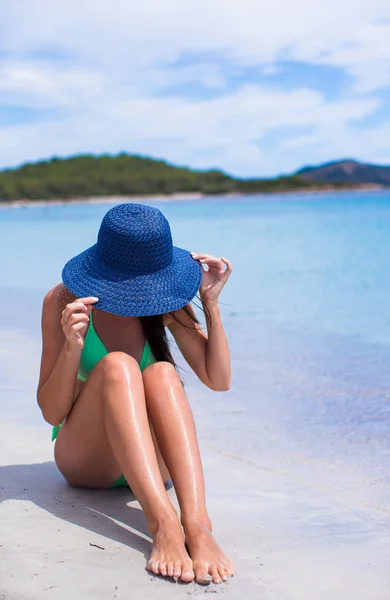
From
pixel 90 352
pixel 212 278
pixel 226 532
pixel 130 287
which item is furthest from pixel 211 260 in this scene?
pixel 226 532

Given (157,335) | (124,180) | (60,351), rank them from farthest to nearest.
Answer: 1. (124,180)
2. (157,335)
3. (60,351)

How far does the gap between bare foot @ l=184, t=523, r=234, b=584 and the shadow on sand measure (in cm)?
14

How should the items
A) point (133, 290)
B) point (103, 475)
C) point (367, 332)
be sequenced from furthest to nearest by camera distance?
point (367, 332), point (103, 475), point (133, 290)

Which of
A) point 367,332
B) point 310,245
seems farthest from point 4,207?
point 367,332

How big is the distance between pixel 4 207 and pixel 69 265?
3018 inches

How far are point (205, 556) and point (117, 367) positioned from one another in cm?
59

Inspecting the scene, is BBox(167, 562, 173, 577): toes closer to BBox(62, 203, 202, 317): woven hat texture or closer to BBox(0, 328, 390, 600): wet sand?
BBox(0, 328, 390, 600): wet sand

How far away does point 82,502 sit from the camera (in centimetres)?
268

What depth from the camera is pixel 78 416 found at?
254 cm

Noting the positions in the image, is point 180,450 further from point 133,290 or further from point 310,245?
point 310,245

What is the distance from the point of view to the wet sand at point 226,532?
210 centimetres

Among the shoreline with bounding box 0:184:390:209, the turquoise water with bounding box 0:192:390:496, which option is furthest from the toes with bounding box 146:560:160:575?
the shoreline with bounding box 0:184:390:209

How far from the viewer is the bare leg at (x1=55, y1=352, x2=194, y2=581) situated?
7.17 ft

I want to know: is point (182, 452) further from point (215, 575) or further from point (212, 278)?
point (212, 278)
